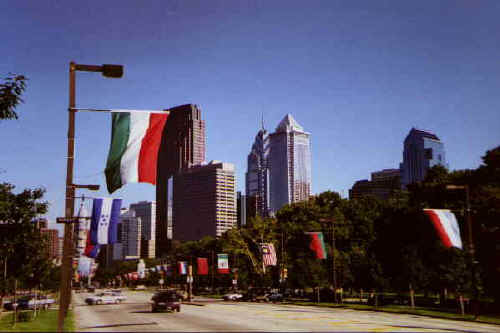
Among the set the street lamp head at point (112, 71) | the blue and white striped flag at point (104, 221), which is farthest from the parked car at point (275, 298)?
the street lamp head at point (112, 71)

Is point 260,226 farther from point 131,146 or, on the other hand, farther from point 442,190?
point 131,146

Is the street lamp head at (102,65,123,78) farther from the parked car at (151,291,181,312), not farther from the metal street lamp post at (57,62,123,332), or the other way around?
the parked car at (151,291,181,312)

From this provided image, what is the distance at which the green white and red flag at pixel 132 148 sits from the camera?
19656 millimetres

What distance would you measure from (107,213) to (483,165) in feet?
142

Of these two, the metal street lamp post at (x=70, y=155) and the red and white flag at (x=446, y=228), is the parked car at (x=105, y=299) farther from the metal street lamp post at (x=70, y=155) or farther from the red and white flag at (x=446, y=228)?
the metal street lamp post at (x=70, y=155)

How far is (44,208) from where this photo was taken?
3328 cm

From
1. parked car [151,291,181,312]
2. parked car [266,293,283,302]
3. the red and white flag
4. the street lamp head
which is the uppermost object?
the street lamp head

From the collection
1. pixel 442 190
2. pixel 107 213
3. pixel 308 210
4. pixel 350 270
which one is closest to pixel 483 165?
pixel 442 190

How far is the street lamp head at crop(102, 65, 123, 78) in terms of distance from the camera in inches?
718

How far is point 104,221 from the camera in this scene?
99.0 ft

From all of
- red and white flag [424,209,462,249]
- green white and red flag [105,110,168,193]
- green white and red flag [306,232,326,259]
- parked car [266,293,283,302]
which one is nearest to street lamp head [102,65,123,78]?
green white and red flag [105,110,168,193]

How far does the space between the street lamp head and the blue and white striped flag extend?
13.1 m

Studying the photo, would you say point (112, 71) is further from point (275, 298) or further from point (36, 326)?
point (275, 298)

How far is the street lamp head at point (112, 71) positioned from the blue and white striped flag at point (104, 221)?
43.1ft
